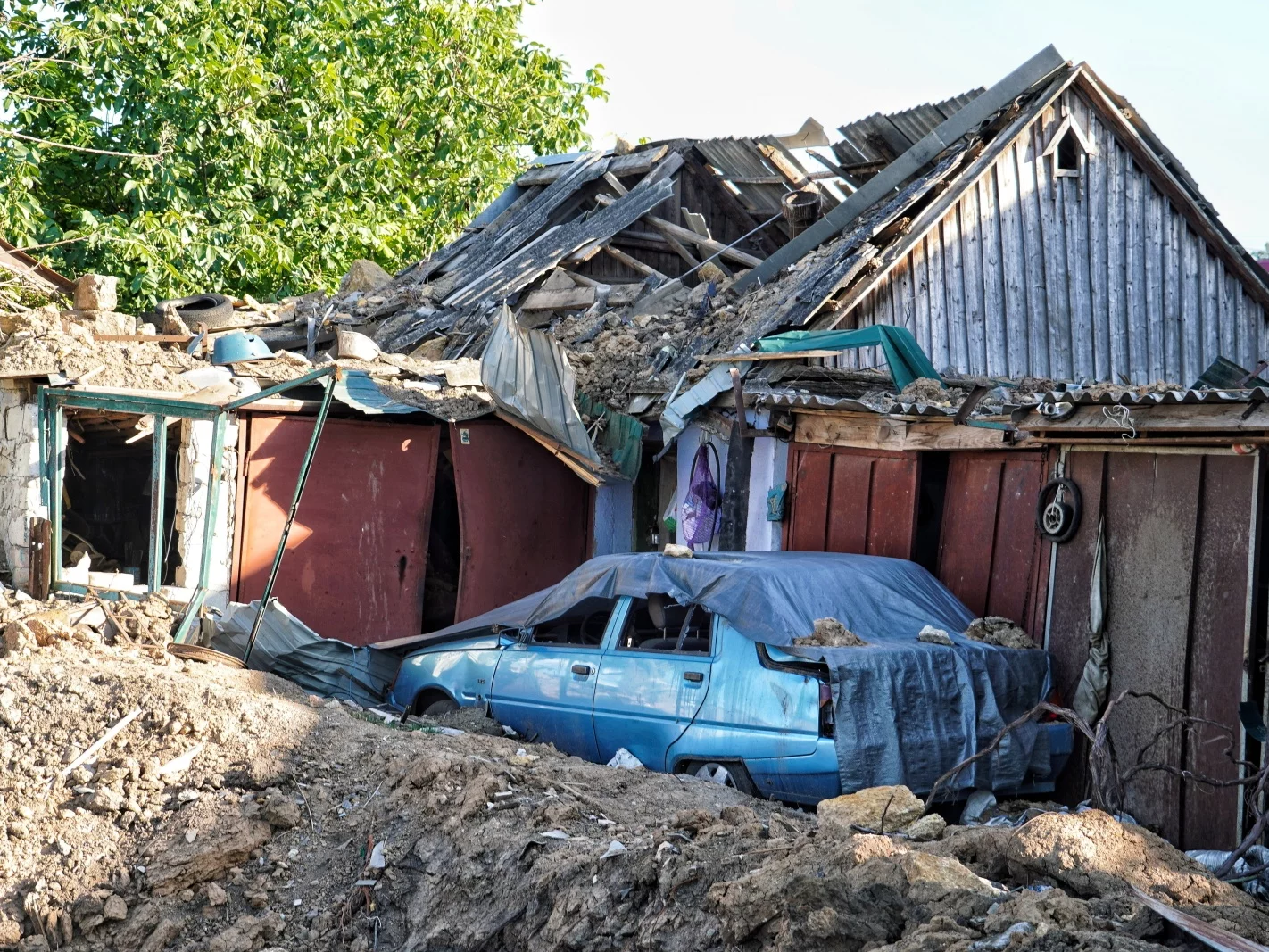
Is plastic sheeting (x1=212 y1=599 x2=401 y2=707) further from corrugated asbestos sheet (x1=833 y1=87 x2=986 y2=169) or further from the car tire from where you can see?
corrugated asbestos sheet (x1=833 y1=87 x2=986 y2=169)

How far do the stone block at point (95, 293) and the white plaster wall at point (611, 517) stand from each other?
227 inches

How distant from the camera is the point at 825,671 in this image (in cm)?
704

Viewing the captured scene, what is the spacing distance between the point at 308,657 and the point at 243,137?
1187cm

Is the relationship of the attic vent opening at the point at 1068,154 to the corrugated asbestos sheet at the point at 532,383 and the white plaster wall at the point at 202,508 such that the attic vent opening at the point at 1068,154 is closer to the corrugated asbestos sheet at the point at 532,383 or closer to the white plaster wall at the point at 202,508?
the corrugated asbestos sheet at the point at 532,383

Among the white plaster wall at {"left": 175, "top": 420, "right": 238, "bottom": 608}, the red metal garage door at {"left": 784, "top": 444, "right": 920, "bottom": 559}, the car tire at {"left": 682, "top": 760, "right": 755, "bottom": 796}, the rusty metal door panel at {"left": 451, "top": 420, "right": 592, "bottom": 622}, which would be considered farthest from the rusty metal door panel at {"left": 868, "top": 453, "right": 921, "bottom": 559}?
the white plaster wall at {"left": 175, "top": 420, "right": 238, "bottom": 608}

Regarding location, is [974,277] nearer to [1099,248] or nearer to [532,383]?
[1099,248]

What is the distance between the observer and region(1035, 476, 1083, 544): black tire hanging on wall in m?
8.37

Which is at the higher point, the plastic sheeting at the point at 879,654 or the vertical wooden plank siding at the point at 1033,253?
Result: the vertical wooden plank siding at the point at 1033,253

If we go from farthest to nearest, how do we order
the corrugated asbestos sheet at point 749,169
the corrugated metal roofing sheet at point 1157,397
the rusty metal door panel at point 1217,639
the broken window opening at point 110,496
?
the corrugated asbestos sheet at point 749,169 → the broken window opening at point 110,496 → the rusty metal door panel at point 1217,639 → the corrugated metal roofing sheet at point 1157,397

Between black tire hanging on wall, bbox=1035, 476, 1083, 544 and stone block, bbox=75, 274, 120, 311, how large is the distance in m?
10.1

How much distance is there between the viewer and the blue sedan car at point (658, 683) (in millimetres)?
7039

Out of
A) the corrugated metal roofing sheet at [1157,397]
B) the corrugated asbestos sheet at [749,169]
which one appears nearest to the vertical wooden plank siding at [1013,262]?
the corrugated asbestos sheet at [749,169]

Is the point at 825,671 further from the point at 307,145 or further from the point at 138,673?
the point at 307,145

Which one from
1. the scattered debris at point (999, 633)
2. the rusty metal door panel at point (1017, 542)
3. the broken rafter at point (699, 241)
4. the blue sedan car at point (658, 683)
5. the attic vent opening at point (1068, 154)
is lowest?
the blue sedan car at point (658, 683)
